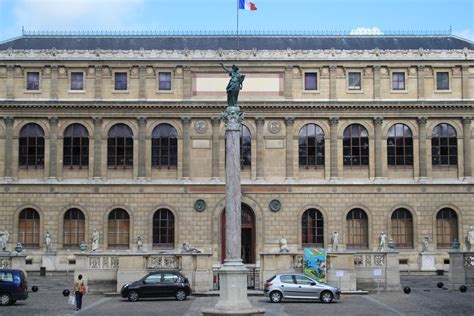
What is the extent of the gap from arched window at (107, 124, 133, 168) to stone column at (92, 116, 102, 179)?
67 cm

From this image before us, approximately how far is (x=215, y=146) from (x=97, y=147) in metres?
8.59

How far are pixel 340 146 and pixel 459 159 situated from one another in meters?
8.77

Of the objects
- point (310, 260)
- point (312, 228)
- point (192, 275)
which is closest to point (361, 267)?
point (310, 260)

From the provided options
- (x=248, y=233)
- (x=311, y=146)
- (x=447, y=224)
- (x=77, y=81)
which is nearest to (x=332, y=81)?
(x=311, y=146)

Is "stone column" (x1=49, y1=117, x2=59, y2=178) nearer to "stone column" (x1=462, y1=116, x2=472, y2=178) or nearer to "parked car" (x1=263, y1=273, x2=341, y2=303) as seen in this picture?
"parked car" (x1=263, y1=273, x2=341, y2=303)

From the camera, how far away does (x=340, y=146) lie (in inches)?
2454

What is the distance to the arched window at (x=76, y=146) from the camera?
203ft

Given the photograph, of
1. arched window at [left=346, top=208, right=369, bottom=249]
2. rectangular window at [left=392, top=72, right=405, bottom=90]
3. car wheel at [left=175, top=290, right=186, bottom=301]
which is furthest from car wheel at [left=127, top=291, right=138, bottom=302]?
rectangular window at [left=392, top=72, right=405, bottom=90]

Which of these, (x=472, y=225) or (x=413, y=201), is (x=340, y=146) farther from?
(x=472, y=225)

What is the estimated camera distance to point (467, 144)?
62250 mm

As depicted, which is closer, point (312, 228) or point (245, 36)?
point (312, 228)

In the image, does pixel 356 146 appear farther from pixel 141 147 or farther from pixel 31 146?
pixel 31 146

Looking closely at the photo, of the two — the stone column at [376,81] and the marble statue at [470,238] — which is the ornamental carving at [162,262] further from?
the marble statue at [470,238]

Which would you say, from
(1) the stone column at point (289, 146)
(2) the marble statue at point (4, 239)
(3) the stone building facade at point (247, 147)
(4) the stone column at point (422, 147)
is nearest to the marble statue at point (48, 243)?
(3) the stone building facade at point (247, 147)
